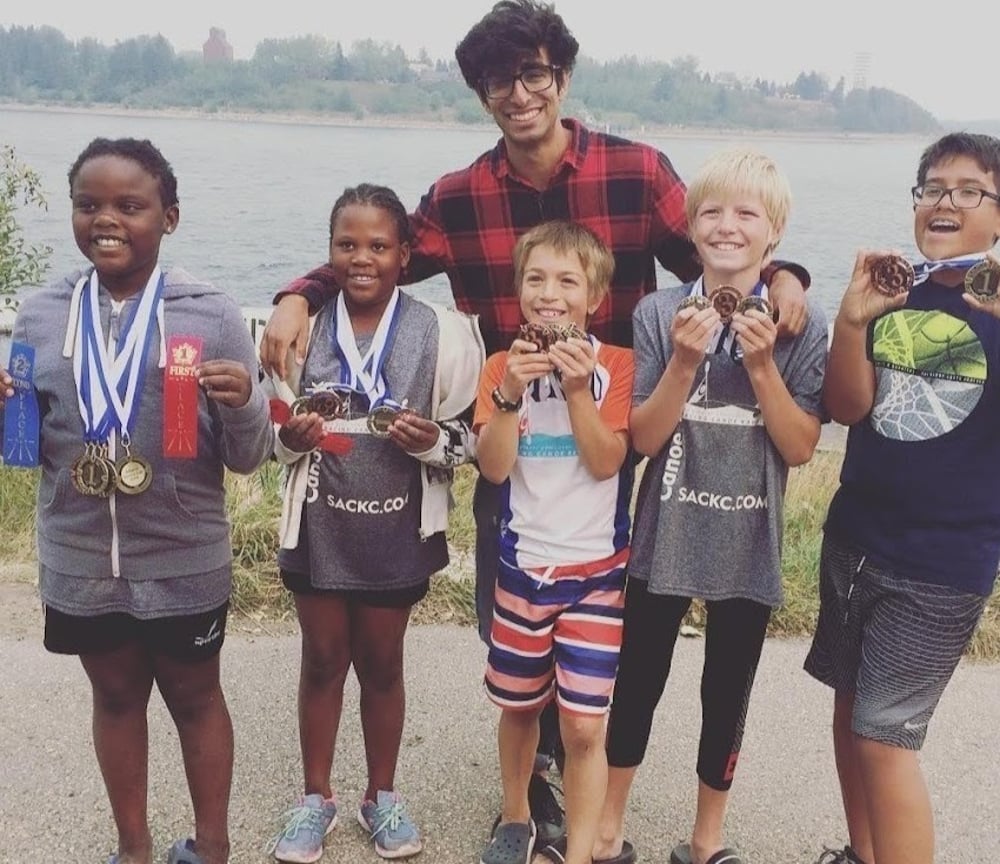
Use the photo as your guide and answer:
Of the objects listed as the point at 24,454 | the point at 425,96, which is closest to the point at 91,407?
the point at 24,454

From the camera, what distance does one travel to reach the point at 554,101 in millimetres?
3291

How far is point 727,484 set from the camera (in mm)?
2955

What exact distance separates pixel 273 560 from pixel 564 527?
252 cm

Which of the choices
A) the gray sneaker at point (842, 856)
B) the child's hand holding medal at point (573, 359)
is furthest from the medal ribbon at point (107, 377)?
the gray sneaker at point (842, 856)

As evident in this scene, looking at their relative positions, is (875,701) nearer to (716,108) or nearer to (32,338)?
(32,338)

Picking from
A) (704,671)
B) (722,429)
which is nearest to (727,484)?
(722,429)

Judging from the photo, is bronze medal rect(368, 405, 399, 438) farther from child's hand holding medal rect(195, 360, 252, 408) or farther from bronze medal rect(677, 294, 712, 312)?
bronze medal rect(677, 294, 712, 312)

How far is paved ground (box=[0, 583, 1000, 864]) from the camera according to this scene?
11.2 feet

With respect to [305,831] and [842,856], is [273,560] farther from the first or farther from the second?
[842,856]

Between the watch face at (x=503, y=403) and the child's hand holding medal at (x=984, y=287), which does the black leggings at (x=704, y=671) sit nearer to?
the watch face at (x=503, y=403)

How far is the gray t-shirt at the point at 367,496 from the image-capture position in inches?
124

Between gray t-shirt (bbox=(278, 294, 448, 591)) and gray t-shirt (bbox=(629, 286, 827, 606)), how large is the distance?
28.6 inches

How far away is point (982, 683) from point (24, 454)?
4066 millimetres

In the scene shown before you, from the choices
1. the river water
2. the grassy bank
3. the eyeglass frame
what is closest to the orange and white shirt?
the eyeglass frame
